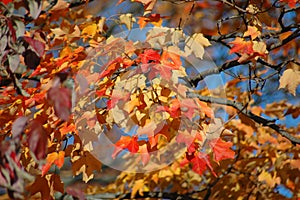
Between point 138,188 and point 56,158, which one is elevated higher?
point 56,158

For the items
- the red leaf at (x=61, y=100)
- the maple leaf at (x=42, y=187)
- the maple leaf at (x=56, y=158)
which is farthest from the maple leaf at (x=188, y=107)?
the red leaf at (x=61, y=100)

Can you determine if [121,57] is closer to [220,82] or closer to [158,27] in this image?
[158,27]

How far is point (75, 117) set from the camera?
2049 mm

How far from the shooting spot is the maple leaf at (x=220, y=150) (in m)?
2.16

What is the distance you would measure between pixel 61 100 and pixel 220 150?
3.64 feet

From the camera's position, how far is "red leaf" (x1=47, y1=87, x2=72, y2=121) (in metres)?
1.20

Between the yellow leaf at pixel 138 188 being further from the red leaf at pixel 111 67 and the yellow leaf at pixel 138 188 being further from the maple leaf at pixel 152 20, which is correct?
the red leaf at pixel 111 67

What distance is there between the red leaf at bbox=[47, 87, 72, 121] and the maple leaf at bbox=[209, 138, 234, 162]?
107 cm

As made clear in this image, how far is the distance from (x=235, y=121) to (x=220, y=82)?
923 millimetres

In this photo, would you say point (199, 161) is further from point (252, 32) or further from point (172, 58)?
point (252, 32)

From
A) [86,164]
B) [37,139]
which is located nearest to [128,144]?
[86,164]

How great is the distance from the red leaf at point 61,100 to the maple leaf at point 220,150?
1067 millimetres

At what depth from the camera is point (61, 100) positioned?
1200 mm

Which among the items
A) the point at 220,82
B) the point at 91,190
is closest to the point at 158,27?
the point at 220,82
